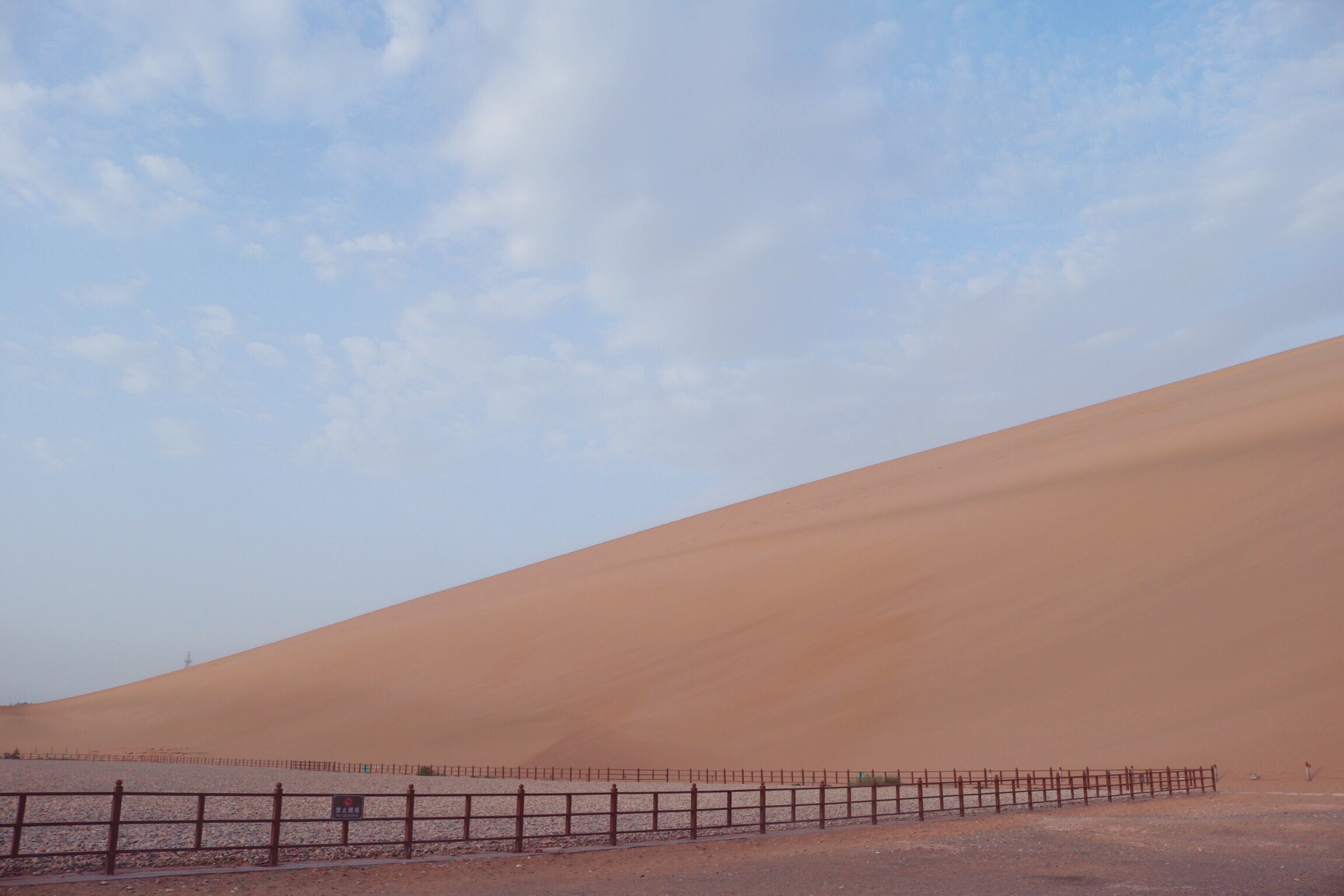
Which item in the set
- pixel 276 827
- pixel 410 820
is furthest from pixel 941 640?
pixel 276 827

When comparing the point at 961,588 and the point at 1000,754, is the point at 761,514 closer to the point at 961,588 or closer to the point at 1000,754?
the point at 961,588

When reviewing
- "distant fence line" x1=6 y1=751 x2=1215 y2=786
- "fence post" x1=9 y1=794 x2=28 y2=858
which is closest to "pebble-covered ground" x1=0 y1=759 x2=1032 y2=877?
"fence post" x1=9 y1=794 x2=28 y2=858

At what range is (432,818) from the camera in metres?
11.3

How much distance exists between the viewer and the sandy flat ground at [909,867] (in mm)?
10578

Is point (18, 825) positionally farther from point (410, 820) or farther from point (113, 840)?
point (410, 820)

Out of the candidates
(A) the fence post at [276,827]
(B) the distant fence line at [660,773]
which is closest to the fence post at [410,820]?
(A) the fence post at [276,827]

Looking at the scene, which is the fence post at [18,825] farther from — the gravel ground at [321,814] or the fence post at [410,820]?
the fence post at [410,820]

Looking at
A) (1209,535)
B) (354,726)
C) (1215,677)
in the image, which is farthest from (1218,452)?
(354,726)

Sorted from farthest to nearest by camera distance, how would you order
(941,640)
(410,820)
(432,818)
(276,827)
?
(941,640)
(410,820)
(276,827)
(432,818)

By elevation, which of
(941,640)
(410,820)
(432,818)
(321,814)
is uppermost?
(941,640)

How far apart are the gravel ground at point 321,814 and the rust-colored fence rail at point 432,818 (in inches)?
2.8

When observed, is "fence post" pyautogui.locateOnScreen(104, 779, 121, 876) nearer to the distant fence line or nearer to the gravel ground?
the gravel ground

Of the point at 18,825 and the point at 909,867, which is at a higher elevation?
the point at 18,825

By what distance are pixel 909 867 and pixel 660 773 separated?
75.9 ft
